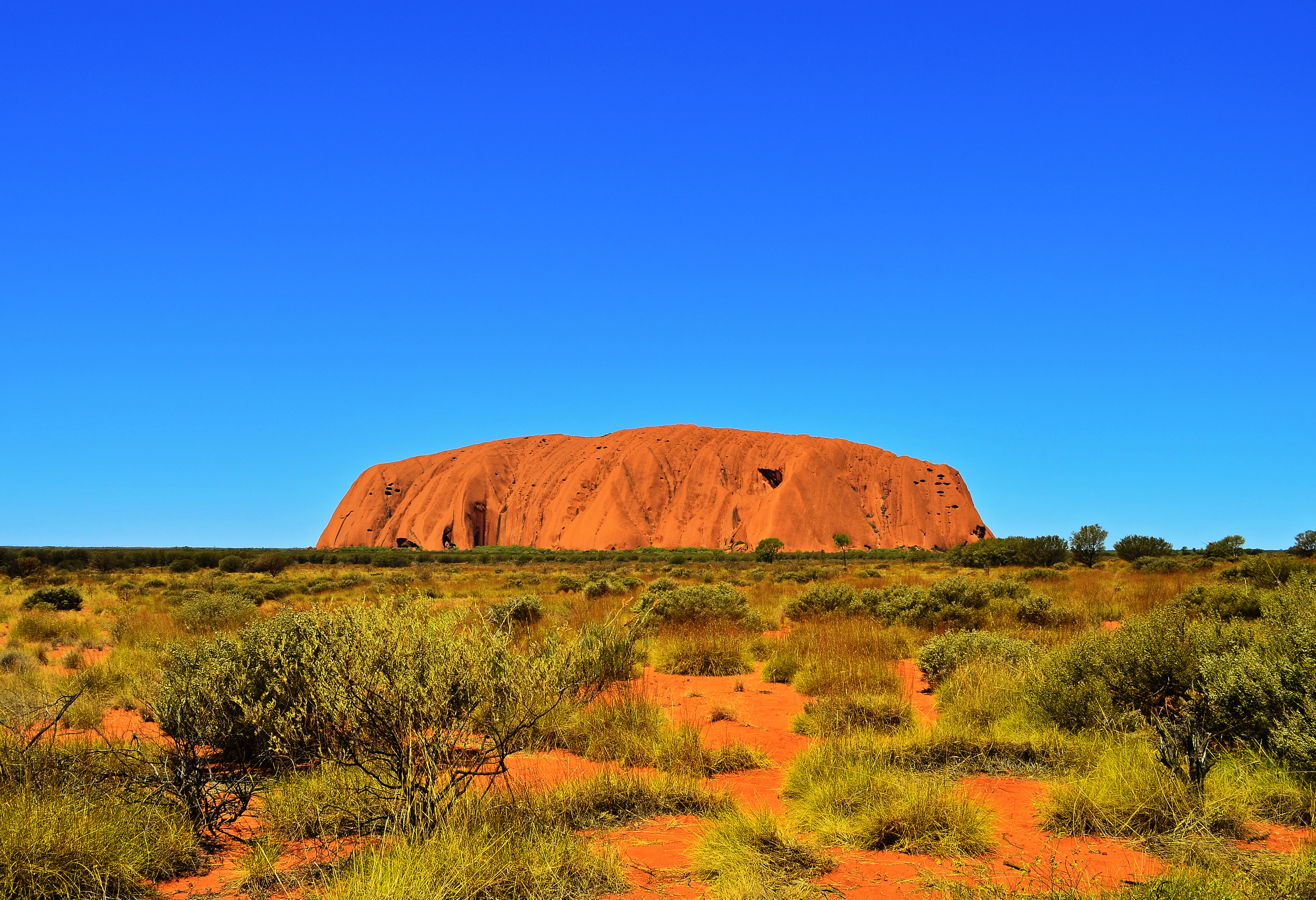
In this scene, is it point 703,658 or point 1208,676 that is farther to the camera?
point 703,658

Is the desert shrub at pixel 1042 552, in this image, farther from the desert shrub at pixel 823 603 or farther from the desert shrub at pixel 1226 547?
the desert shrub at pixel 823 603

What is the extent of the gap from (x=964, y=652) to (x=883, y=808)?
481 centimetres

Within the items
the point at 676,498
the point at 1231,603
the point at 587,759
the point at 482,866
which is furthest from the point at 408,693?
the point at 676,498

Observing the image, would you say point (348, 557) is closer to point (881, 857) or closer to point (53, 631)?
point (53, 631)

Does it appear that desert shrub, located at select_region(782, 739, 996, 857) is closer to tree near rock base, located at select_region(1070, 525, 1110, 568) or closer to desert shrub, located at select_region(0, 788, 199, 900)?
desert shrub, located at select_region(0, 788, 199, 900)

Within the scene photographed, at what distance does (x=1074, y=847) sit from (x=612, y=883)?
8.52ft

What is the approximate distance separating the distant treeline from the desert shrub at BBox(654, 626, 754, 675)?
109ft

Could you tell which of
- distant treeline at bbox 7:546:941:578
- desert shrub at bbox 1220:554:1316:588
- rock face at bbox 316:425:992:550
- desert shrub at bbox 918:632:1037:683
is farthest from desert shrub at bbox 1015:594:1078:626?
rock face at bbox 316:425:992:550

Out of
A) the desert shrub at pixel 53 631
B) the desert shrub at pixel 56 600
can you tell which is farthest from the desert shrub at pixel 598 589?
the desert shrub at pixel 56 600

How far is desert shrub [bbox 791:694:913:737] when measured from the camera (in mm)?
6703

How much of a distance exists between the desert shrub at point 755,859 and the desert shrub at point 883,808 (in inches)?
15.0

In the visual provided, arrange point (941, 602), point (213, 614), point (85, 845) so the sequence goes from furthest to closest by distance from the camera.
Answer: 1. point (941, 602)
2. point (213, 614)
3. point (85, 845)

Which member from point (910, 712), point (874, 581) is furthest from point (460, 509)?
point (910, 712)

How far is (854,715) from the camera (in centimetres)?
691
